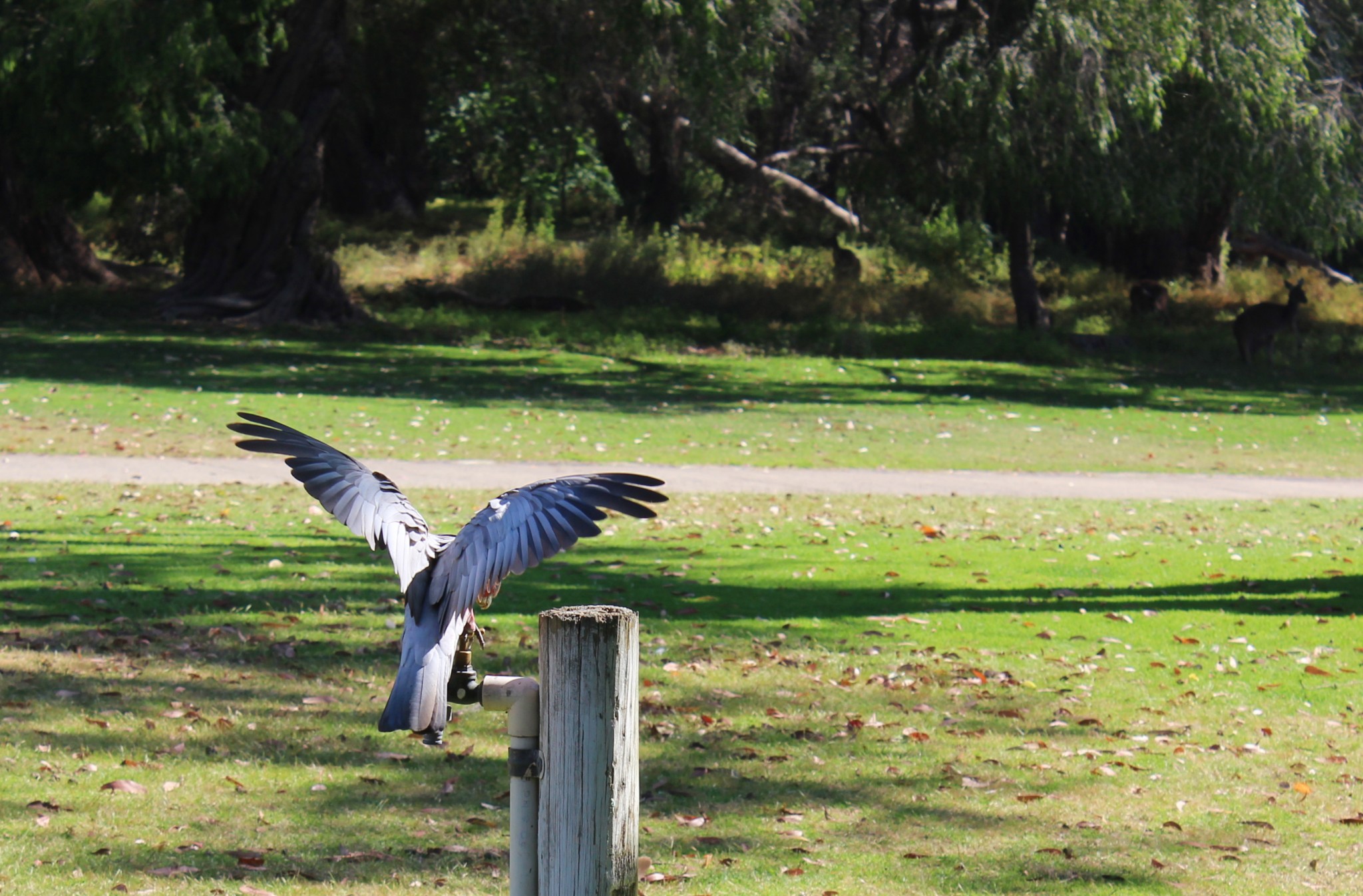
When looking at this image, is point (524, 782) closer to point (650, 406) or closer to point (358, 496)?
point (358, 496)

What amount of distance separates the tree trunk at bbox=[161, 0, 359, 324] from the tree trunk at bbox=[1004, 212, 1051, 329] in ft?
41.1

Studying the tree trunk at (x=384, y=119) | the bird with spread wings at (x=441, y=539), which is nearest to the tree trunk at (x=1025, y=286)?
the tree trunk at (x=384, y=119)

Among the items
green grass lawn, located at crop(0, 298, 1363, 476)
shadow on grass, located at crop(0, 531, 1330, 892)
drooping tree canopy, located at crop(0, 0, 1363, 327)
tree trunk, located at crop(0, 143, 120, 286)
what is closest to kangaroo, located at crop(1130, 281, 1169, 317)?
drooping tree canopy, located at crop(0, 0, 1363, 327)

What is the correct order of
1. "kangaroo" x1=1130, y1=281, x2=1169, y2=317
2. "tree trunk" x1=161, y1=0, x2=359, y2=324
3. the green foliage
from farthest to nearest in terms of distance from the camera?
"kangaroo" x1=1130, y1=281, x2=1169, y2=317 < "tree trunk" x1=161, y1=0, x2=359, y2=324 < the green foliage

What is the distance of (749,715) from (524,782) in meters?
3.62

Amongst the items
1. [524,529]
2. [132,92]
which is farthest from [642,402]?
[524,529]

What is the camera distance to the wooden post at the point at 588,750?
9.20ft

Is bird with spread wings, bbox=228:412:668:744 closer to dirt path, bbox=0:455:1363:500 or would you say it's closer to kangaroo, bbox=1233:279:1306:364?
dirt path, bbox=0:455:1363:500

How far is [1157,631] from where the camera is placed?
331 inches

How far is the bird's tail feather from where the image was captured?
276 cm

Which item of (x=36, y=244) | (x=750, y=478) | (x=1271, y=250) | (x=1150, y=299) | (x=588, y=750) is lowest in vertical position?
(x=750, y=478)

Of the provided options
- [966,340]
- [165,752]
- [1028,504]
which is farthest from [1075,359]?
[165,752]

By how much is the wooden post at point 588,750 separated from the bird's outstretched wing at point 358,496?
44cm

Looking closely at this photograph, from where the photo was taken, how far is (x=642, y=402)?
1972 cm
